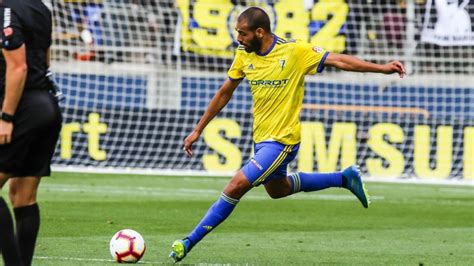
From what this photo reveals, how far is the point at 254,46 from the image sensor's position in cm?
941

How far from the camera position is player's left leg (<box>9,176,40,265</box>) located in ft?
23.2

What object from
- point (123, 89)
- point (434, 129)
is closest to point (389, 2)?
point (434, 129)

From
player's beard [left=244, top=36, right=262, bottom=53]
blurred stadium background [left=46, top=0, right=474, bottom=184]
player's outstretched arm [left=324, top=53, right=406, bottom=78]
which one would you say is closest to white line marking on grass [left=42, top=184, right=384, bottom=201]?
blurred stadium background [left=46, top=0, right=474, bottom=184]

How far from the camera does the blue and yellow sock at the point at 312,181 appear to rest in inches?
406

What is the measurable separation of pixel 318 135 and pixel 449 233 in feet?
27.5

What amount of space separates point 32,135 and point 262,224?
579 cm

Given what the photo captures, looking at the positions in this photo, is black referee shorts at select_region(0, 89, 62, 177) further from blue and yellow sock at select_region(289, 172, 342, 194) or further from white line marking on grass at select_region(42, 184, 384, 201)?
white line marking on grass at select_region(42, 184, 384, 201)

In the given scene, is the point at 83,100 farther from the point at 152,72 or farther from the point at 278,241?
the point at 278,241

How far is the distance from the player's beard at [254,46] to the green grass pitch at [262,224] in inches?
63.0

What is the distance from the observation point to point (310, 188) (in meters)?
10.5

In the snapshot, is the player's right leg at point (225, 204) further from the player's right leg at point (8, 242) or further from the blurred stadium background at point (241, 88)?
the blurred stadium background at point (241, 88)

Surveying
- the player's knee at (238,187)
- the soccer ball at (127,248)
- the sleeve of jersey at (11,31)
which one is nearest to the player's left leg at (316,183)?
the player's knee at (238,187)

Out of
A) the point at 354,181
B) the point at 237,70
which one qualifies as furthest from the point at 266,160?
the point at 354,181

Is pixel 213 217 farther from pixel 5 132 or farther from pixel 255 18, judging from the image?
pixel 5 132
